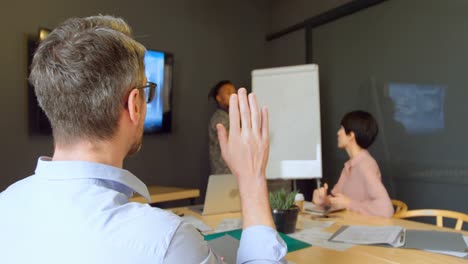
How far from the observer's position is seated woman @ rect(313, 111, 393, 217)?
1896mm

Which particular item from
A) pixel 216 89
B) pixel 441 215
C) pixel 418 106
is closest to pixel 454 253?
pixel 441 215

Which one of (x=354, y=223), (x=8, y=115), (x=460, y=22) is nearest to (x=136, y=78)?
(x=354, y=223)

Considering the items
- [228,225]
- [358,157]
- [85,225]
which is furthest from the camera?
[358,157]

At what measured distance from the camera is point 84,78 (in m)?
0.67

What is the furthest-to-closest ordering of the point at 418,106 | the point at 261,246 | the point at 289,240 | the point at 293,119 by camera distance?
the point at 293,119 → the point at 418,106 → the point at 289,240 → the point at 261,246

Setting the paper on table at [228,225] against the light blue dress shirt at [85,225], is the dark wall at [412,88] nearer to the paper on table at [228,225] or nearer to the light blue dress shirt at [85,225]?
the paper on table at [228,225]

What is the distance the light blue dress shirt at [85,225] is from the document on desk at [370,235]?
76 cm

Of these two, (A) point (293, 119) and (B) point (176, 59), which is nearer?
(A) point (293, 119)

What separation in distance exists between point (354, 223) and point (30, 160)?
2.42 m

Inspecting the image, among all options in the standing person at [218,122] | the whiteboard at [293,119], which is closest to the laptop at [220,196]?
the whiteboard at [293,119]

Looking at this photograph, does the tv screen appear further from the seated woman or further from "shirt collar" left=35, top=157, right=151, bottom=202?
"shirt collar" left=35, top=157, right=151, bottom=202

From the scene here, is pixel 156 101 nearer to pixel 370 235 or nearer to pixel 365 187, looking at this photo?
pixel 365 187

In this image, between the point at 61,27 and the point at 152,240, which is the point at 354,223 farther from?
the point at 61,27

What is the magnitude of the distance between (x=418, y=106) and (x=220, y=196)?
1.94m
